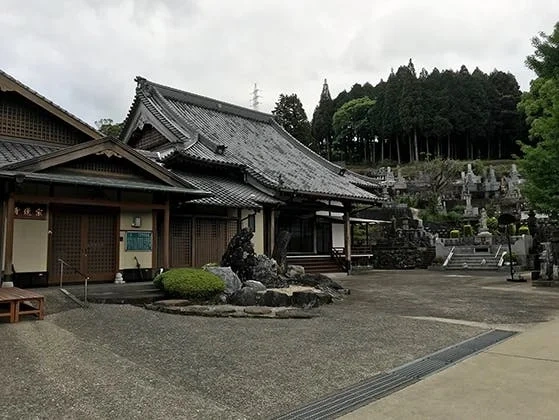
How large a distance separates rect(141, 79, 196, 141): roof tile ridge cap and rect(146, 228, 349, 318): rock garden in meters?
8.37

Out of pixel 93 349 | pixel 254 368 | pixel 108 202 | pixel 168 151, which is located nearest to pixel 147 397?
pixel 254 368

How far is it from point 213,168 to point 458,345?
14044mm

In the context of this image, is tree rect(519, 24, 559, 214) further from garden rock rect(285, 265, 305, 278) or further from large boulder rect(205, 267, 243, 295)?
large boulder rect(205, 267, 243, 295)

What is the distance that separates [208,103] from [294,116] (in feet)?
98.8

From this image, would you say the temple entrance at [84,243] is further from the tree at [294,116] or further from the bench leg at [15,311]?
the tree at [294,116]

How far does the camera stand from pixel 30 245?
1148 centimetres

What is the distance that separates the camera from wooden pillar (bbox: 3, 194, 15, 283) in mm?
10273

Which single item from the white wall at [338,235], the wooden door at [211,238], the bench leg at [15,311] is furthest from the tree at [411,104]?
the bench leg at [15,311]

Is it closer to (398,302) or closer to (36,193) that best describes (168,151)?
(36,193)

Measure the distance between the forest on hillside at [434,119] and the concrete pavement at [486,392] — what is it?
61958 mm

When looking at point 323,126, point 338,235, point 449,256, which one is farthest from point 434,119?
point 338,235

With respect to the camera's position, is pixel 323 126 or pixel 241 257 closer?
pixel 241 257

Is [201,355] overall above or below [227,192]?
below

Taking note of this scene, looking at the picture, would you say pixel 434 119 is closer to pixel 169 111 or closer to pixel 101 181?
pixel 169 111
